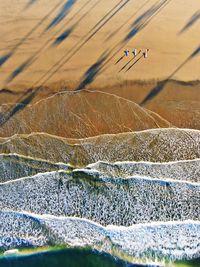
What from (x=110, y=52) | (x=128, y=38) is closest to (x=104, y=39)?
(x=110, y=52)

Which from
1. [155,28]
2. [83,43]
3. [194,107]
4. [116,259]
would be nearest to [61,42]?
[83,43]

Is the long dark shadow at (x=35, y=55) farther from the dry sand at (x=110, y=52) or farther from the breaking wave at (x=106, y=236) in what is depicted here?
the breaking wave at (x=106, y=236)

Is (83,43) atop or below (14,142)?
atop

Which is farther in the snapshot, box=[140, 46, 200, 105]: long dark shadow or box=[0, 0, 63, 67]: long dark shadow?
box=[0, 0, 63, 67]: long dark shadow

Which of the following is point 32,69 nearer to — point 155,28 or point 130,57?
point 130,57

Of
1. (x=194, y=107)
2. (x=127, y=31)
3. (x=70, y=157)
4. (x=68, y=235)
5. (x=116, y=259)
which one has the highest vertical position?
(x=127, y=31)

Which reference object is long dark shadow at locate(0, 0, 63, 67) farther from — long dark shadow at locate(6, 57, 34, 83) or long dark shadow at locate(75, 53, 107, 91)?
long dark shadow at locate(75, 53, 107, 91)

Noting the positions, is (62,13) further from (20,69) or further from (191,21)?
(191,21)

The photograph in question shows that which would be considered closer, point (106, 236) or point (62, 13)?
point (106, 236)

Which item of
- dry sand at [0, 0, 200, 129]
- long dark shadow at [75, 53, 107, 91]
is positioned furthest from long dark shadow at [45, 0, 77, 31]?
long dark shadow at [75, 53, 107, 91]

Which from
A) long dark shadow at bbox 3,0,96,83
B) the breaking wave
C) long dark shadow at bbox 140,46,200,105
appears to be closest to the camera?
the breaking wave
